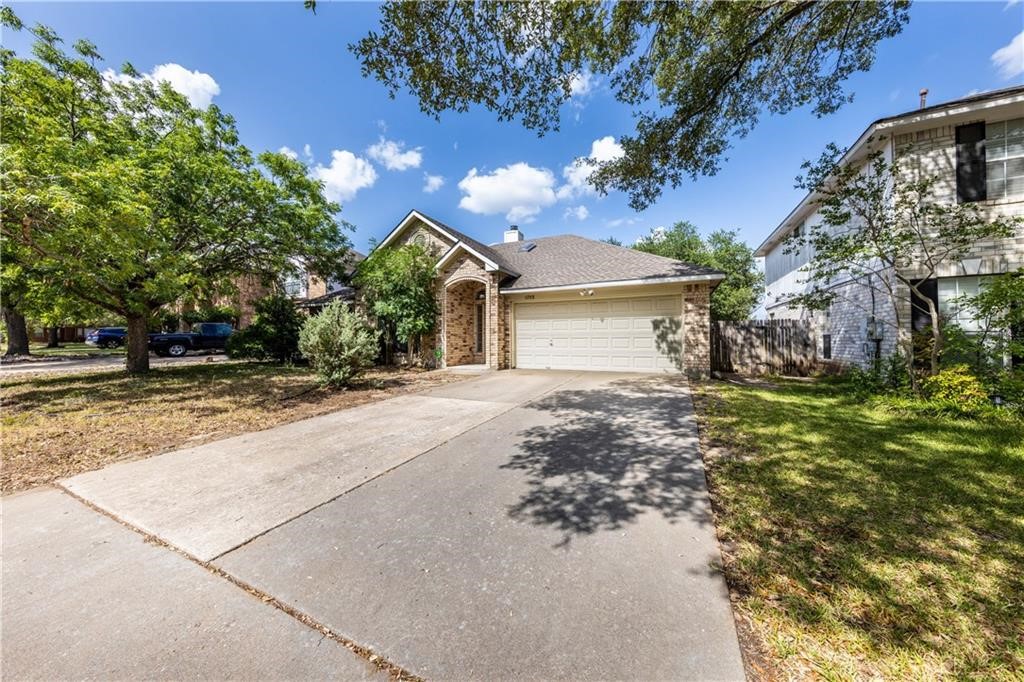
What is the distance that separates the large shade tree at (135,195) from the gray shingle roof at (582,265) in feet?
24.1

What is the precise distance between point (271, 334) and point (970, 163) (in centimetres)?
2102

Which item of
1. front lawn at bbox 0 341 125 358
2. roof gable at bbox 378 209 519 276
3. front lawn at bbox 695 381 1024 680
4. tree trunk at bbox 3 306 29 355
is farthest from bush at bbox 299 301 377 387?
tree trunk at bbox 3 306 29 355

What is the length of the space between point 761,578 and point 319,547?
3058 millimetres

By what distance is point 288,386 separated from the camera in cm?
939

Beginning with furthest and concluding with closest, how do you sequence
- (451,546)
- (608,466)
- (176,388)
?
(176,388) < (608,466) < (451,546)

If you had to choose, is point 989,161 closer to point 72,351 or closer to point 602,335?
point 602,335

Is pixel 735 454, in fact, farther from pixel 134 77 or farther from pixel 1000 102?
pixel 134 77

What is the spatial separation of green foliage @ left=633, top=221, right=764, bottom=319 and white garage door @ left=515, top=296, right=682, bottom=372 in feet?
70.0

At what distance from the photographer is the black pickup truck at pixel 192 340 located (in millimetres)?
19156

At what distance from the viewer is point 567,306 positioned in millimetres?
12461

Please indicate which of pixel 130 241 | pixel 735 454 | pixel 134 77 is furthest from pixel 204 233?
pixel 735 454

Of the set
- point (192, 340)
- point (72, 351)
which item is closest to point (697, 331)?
point (192, 340)

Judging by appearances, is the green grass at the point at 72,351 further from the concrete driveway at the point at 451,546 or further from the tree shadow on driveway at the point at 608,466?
the tree shadow on driveway at the point at 608,466

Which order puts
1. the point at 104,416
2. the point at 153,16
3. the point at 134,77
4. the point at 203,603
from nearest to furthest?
the point at 203,603 → the point at 104,416 → the point at 153,16 → the point at 134,77
